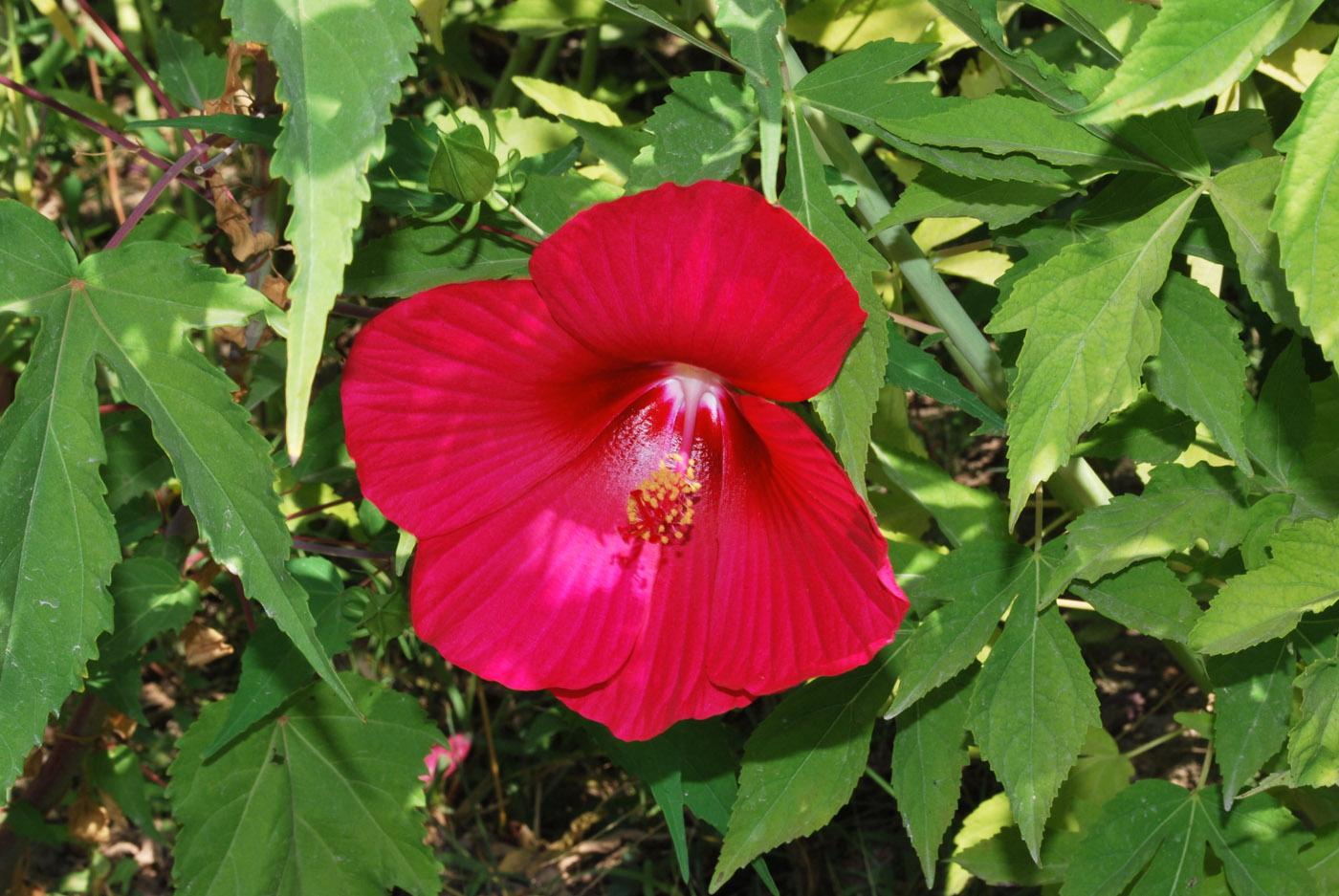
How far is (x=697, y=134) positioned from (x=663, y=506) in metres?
0.28

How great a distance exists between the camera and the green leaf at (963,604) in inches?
33.5

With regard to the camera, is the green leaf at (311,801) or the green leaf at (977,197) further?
the green leaf at (311,801)

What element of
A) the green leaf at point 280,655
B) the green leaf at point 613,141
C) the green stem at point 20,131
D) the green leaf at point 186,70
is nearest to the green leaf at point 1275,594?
the green leaf at point 613,141

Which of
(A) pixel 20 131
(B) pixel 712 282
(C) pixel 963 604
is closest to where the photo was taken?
(B) pixel 712 282

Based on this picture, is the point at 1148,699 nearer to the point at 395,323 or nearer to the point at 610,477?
the point at 610,477

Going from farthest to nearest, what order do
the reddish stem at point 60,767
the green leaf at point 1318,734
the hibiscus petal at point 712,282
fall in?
the reddish stem at point 60,767 → the green leaf at point 1318,734 → the hibiscus petal at point 712,282

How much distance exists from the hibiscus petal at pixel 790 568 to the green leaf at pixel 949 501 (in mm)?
→ 148

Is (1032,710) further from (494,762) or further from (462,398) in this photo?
(494,762)

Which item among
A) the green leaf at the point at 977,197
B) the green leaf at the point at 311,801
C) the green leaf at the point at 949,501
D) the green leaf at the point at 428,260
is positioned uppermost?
the green leaf at the point at 977,197

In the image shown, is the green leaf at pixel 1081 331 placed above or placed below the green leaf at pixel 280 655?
above

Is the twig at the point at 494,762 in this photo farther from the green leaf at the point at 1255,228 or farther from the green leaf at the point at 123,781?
the green leaf at the point at 1255,228

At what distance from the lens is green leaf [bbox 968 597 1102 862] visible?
823 millimetres

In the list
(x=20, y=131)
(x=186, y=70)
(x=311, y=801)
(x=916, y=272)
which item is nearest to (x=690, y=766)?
(x=311, y=801)

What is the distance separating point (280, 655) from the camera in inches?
38.4
